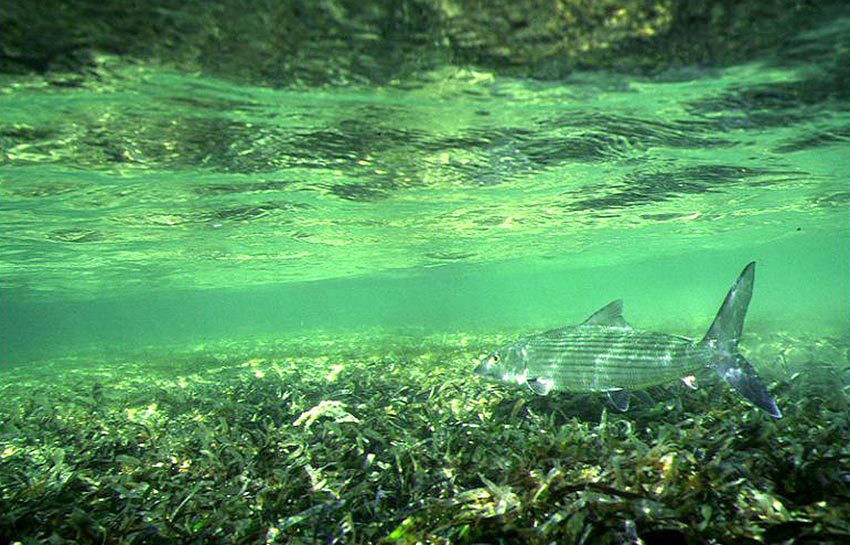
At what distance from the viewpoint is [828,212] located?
92.0 ft

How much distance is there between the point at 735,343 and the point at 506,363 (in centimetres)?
292

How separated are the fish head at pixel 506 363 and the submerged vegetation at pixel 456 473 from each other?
1.89 feet

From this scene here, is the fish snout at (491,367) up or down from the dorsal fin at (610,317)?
down

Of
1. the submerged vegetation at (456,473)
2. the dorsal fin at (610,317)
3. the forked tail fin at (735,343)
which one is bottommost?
the submerged vegetation at (456,473)

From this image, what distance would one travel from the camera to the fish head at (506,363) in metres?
6.93

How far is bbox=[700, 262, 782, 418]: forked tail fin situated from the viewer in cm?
518

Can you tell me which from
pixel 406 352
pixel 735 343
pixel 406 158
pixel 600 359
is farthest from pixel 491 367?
pixel 406 352

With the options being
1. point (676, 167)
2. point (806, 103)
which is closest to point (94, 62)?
point (806, 103)

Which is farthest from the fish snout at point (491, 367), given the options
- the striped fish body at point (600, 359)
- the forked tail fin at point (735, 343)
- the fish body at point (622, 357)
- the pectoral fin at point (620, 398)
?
the forked tail fin at point (735, 343)

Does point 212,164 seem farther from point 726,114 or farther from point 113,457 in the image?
point 726,114

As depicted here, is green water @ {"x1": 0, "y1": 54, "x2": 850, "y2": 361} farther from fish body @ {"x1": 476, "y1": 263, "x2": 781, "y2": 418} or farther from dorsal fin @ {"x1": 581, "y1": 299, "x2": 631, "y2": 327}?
fish body @ {"x1": 476, "y1": 263, "x2": 781, "y2": 418}

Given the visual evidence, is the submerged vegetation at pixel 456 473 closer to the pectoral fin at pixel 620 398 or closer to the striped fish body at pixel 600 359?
the pectoral fin at pixel 620 398

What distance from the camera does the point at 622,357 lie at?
6059 mm

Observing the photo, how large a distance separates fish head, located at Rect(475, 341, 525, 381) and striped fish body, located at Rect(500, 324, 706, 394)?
15mm
